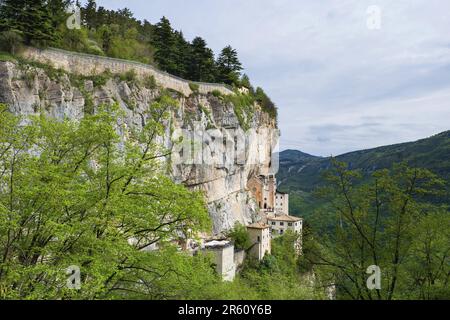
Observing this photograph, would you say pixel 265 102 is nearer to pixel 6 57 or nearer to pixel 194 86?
pixel 194 86

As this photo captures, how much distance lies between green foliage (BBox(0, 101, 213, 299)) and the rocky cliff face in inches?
265

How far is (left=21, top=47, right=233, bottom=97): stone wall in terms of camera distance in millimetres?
28266

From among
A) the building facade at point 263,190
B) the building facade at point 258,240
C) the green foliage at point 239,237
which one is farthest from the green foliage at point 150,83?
the building facade at point 263,190

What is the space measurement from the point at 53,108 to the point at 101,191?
1853 cm

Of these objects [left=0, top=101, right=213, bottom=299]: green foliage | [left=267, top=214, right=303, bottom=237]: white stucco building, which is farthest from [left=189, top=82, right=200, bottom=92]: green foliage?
[left=0, top=101, right=213, bottom=299]: green foliage

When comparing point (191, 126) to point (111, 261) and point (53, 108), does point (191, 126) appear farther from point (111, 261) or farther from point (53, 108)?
point (111, 261)

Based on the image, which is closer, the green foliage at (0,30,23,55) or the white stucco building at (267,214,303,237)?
the green foliage at (0,30,23,55)

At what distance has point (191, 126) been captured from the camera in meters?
43.1

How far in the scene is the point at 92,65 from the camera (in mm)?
32562

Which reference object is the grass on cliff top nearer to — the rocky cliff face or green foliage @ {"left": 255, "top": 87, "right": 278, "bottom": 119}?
the rocky cliff face

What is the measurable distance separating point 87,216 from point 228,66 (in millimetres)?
50692

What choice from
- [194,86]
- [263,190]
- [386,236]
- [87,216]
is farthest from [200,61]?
[87,216]

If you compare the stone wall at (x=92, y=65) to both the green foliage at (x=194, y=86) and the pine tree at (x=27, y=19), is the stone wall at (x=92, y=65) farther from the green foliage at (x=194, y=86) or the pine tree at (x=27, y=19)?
the green foliage at (x=194, y=86)
